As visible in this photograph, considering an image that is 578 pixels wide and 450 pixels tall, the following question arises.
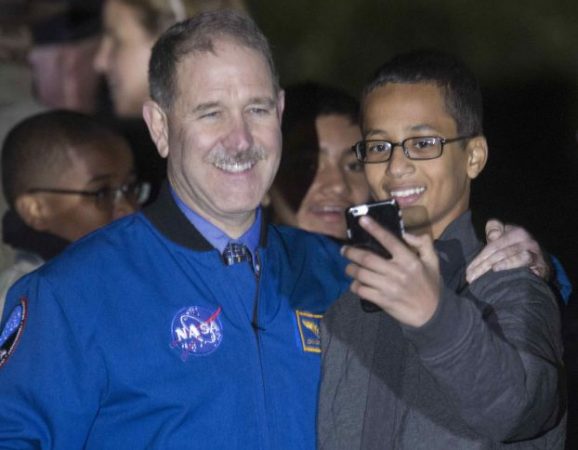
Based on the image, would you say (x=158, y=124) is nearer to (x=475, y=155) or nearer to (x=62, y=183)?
(x=475, y=155)

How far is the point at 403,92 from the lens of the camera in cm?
249

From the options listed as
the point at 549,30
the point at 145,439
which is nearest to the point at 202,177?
the point at 145,439

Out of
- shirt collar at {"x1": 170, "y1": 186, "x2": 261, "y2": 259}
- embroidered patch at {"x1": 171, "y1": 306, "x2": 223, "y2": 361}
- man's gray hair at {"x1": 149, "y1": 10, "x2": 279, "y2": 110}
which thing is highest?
man's gray hair at {"x1": 149, "y1": 10, "x2": 279, "y2": 110}

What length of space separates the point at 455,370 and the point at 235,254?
73 cm

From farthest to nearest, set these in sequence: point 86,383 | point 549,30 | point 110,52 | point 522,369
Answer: point 110,52 → point 549,30 → point 86,383 → point 522,369

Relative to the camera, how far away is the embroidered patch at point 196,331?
2.37 metres

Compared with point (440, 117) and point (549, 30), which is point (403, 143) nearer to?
point (440, 117)

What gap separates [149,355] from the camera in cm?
234

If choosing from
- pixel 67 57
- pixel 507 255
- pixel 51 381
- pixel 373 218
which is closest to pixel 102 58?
pixel 67 57

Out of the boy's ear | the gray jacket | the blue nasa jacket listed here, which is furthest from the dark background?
the blue nasa jacket

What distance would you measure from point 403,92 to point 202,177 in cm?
47

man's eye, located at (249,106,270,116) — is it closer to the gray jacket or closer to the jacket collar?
the jacket collar

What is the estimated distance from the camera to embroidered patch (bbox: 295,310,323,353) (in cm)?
255

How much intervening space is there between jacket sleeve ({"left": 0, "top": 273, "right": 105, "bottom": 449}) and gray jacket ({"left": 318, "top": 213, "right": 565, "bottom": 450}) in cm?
50
